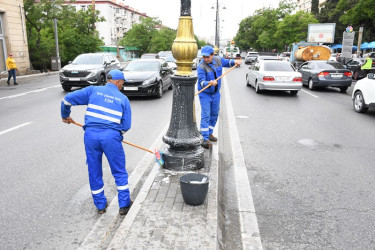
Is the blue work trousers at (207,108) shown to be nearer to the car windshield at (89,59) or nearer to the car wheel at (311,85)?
the car windshield at (89,59)

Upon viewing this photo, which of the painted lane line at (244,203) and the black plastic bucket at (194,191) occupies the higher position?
the black plastic bucket at (194,191)

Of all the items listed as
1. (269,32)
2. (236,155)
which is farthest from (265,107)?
(269,32)

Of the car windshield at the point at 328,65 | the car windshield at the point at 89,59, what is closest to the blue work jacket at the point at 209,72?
the car windshield at the point at 89,59

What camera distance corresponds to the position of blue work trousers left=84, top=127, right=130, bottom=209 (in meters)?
3.60

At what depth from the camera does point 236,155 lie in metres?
6.18

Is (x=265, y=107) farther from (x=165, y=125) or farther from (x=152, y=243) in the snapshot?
(x=152, y=243)

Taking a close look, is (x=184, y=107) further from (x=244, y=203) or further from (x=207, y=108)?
(x=244, y=203)

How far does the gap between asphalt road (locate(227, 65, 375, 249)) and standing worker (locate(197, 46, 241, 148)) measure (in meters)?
0.88

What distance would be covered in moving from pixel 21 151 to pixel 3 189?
184 cm

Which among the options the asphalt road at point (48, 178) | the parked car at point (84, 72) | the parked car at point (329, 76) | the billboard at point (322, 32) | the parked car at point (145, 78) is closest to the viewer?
the asphalt road at point (48, 178)

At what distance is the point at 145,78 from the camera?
12.6 meters

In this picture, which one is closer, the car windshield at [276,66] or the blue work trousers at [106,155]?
the blue work trousers at [106,155]

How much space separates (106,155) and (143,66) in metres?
11.0

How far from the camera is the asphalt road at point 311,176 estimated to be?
140 inches
